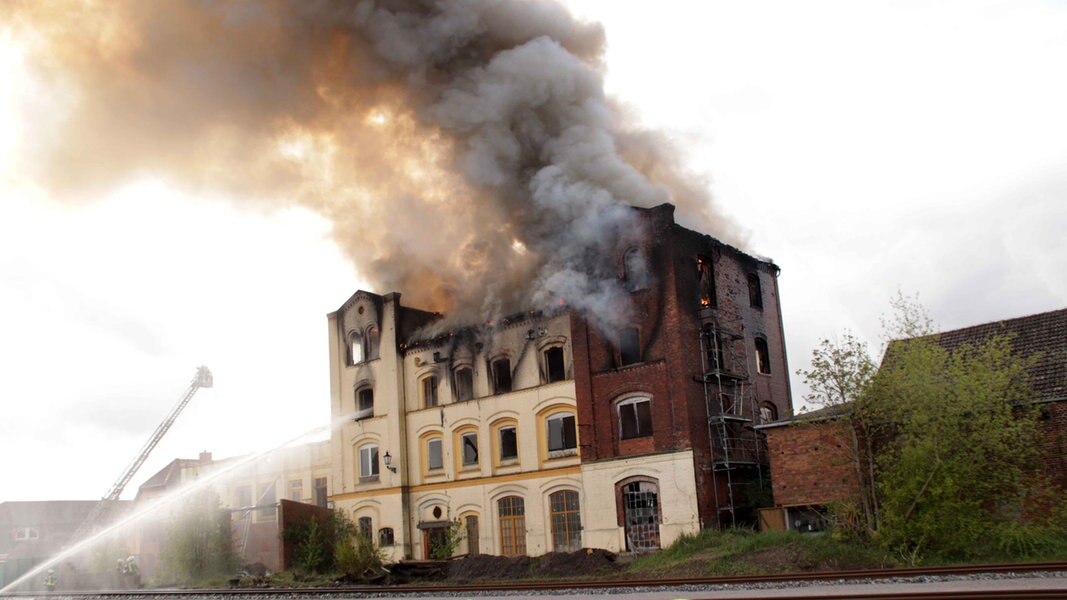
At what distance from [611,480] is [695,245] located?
8.25 metres

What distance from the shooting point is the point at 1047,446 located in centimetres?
2367

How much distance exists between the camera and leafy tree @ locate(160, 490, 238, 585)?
36.5 m

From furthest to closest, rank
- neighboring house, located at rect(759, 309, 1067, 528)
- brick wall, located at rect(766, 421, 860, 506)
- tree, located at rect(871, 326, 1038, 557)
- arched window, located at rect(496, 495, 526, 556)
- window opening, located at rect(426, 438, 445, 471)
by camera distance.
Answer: window opening, located at rect(426, 438, 445, 471) → arched window, located at rect(496, 495, 526, 556) → brick wall, located at rect(766, 421, 860, 506) → neighboring house, located at rect(759, 309, 1067, 528) → tree, located at rect(871, 326, 1038, 557)

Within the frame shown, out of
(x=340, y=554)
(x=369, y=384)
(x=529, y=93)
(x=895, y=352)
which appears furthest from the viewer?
(x=369, y=384)

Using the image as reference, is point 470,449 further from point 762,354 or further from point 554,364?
point 762,354

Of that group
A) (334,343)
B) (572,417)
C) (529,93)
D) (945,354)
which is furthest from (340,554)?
(945,354)

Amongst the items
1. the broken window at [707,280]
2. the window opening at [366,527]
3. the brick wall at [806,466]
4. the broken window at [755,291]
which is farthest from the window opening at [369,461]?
the brick wall at [806,466]

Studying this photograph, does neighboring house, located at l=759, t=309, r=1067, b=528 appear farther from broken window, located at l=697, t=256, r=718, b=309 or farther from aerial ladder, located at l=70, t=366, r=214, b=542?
aerial ladder, located at l=70, t=366, r=214, b=542

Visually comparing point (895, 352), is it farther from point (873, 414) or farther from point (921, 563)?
point (921, 563)

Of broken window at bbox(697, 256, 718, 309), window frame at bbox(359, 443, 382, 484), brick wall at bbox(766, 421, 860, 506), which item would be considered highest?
broken window at bbox(697, 256, 718, 309)

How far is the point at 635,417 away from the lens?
31.8 m

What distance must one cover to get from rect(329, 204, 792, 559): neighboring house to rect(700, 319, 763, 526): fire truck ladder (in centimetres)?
7

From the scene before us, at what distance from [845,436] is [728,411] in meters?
7.53

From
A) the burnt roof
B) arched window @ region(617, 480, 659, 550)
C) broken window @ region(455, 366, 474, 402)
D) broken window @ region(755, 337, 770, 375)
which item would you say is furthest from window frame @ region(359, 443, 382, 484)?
the burnt roof
